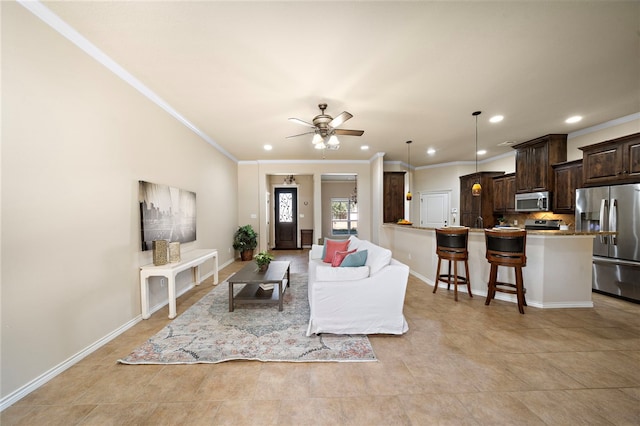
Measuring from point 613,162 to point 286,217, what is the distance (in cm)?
→ 771

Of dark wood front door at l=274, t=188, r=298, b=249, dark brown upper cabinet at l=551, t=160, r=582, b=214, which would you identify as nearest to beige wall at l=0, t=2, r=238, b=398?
dark wood front door at l=274, t=188, r=298, b=249

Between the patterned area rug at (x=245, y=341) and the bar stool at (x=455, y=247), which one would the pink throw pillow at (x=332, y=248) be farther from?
the bar stool at (x=455, y=247)

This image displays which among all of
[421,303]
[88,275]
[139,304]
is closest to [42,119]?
[88,275]

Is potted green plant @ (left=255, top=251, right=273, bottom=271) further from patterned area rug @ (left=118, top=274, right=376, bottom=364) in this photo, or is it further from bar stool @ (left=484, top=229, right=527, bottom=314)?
bar stool @ (left=484, top=229, right=527, bottom=314)

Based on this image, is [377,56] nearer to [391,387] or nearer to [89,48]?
[89,48]

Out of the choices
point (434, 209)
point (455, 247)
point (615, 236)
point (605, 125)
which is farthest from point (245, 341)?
point (434, 209)

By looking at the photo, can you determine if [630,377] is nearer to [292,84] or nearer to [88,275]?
[292,84]

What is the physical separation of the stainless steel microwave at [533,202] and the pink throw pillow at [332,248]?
4.15 metres

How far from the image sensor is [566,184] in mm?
4602

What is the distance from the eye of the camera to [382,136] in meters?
4.98

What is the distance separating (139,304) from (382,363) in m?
2.84

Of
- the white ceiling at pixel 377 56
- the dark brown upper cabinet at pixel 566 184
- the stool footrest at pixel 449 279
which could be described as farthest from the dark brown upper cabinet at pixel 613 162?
the stool footrest at pixel 449 279

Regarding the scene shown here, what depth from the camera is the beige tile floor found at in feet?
5.09

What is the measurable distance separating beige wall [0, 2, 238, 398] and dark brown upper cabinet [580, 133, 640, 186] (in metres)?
6.52
